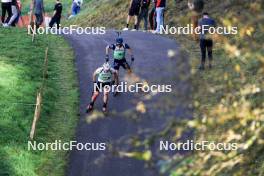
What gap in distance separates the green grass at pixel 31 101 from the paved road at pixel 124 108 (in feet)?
1.40

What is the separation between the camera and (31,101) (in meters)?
20.4

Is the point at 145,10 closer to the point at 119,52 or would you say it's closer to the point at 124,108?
the point at 119,52

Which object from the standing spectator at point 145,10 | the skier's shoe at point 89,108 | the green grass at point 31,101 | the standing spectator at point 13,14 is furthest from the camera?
the standing spectator at point 145,10

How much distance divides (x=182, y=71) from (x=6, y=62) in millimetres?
18994

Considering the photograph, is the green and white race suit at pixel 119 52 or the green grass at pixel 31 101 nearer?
the green grass at pixel 31 101

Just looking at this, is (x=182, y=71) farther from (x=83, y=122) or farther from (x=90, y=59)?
(x=90, y=59)

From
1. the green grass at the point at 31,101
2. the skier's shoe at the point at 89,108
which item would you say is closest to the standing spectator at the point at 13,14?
the green grass at the point at 31,101

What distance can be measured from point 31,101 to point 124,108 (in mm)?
2959

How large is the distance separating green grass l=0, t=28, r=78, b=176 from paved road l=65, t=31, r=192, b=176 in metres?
0.43

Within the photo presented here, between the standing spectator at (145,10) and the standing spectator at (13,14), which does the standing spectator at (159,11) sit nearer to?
the standing spectator at (145,10)

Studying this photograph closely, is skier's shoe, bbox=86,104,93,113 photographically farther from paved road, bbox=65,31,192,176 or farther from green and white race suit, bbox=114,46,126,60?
green and white race suit, bbox=114,46,126,60

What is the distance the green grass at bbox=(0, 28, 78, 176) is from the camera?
16.7m

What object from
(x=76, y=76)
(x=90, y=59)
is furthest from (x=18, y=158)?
(x=90, y=59)

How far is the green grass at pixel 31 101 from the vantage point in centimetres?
1673
